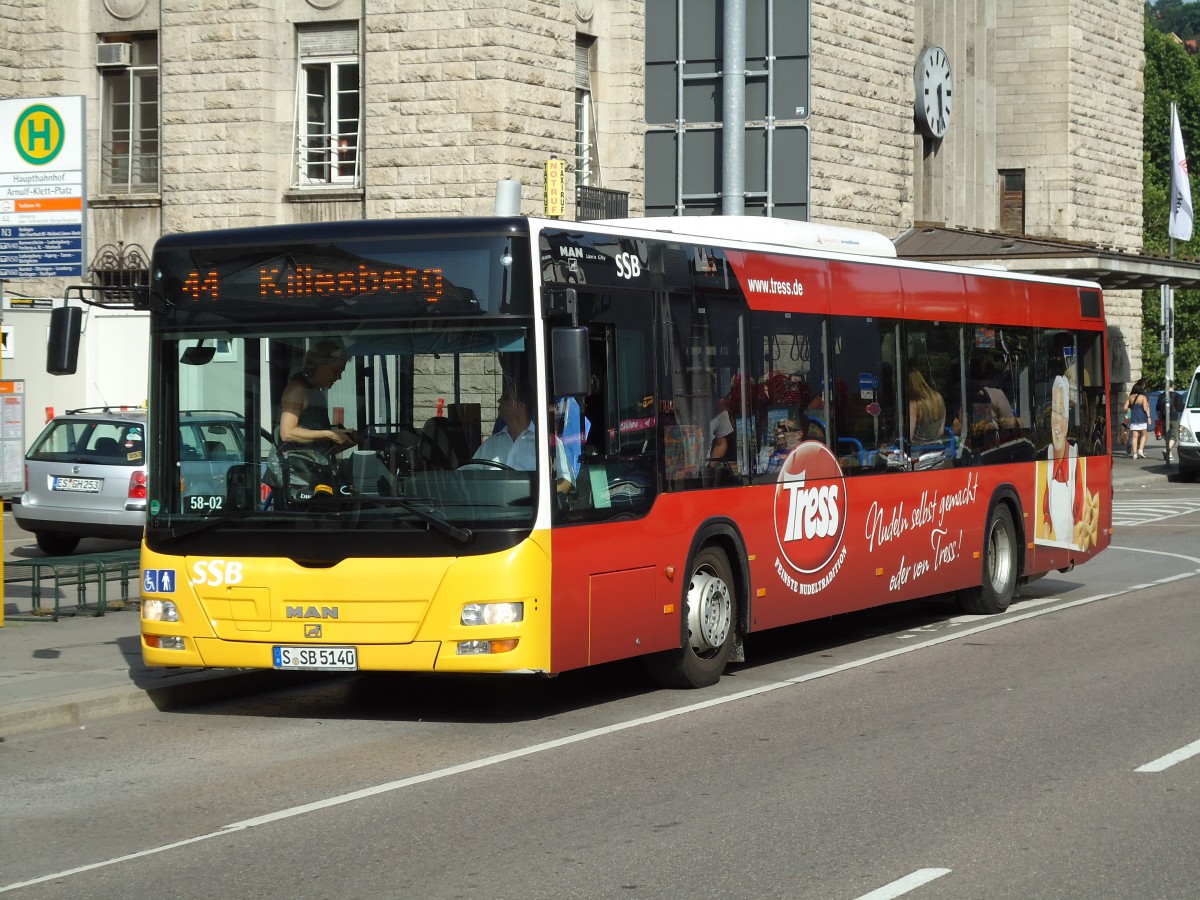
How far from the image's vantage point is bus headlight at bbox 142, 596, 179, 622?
10.3 metres

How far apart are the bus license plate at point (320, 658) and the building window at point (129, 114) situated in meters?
18.6

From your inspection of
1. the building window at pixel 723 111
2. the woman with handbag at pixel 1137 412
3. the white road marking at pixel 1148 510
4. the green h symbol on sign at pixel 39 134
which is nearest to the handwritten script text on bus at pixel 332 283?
the green h symbol on sign at pixel 39 134

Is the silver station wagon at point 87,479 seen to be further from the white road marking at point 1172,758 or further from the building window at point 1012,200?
the building window at point 1012,200

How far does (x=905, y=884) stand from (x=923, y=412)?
8.19 m

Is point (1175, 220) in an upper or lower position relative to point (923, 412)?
upper

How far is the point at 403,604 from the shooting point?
9.76 m

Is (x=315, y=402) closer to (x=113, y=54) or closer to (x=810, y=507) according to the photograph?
(x=810, y=507)

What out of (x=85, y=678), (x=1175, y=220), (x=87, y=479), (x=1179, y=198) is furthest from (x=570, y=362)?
(x=1179, y=198)

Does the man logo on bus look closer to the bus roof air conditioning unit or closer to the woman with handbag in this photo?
the bus roof air conditioning unit

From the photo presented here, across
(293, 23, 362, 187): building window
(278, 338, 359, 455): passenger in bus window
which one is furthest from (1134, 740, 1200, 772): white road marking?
(293, 23, 362, 187): building window

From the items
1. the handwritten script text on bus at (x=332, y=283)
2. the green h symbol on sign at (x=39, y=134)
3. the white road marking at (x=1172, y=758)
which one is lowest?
the white road marking at (x=1172, y=758)

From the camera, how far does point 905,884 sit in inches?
249

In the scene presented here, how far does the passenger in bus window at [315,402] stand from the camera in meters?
9.96

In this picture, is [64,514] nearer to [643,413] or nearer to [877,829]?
[643,413]
